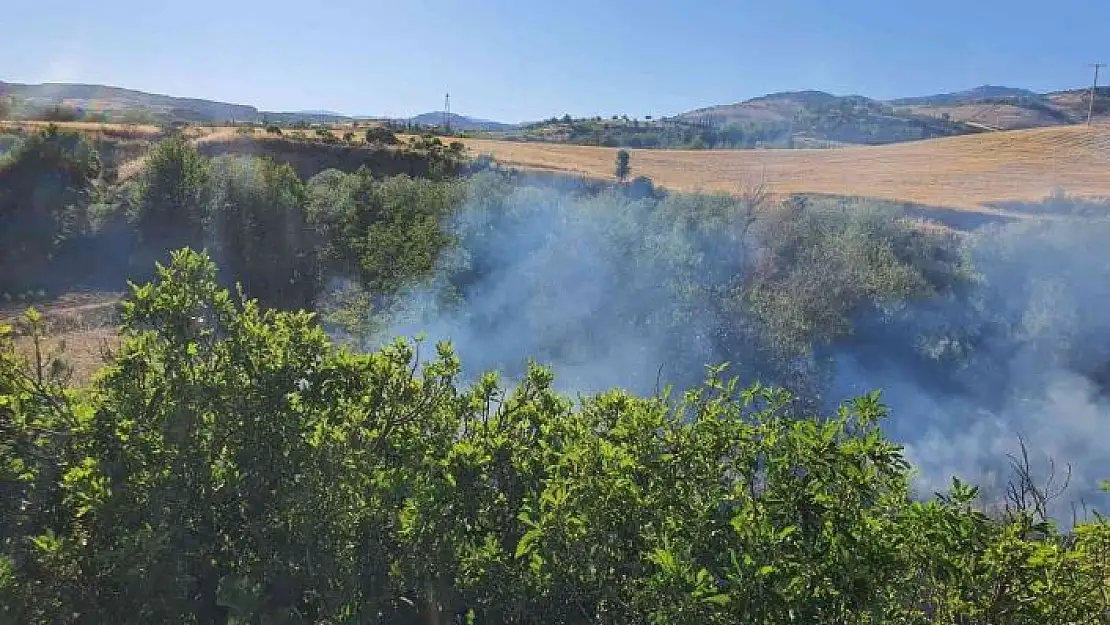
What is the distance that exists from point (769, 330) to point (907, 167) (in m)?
32.5

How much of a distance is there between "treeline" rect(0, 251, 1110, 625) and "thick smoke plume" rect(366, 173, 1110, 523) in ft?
31.6

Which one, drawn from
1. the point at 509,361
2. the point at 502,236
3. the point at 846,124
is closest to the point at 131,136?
the point at 502,236

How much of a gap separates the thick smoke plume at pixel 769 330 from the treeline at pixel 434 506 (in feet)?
31.6

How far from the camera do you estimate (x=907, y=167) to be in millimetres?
41844

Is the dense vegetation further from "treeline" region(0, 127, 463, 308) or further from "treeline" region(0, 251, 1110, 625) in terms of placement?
"treeline" region(0, 127, 463, 308)

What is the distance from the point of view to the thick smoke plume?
14.1 m

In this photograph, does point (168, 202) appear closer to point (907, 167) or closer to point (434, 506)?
point (434, 506)

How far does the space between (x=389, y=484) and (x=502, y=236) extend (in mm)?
14549

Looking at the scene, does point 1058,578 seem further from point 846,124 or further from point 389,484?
point 846,124

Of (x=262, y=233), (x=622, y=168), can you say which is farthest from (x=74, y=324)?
(x=622, y=168)

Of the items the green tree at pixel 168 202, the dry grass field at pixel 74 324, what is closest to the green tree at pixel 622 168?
the green tree at pixel 168 202

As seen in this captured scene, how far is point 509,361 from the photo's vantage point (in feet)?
49.1

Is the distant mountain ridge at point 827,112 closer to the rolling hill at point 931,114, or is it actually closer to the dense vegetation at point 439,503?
the rolling hill at point 931,114

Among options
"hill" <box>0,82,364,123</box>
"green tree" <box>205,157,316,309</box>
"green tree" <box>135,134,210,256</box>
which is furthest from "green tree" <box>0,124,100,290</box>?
"hill" <box>0,82,364,123</box>
